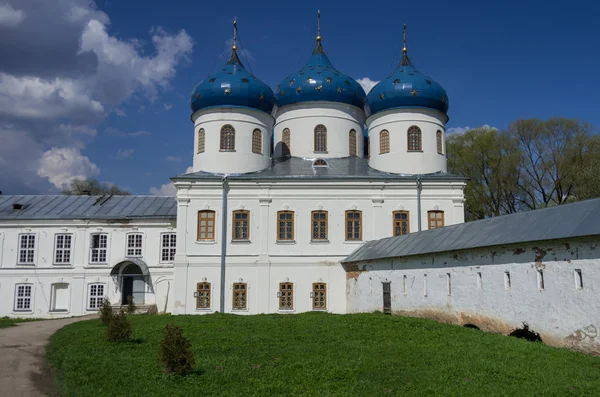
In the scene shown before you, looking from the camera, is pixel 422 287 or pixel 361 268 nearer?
pixel 422 287

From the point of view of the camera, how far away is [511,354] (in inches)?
347

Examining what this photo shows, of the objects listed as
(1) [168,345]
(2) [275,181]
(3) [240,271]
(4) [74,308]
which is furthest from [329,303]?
(1) [168,345]

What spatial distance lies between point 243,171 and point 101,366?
12.6m

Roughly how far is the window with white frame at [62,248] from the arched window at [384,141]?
1333 centimetres

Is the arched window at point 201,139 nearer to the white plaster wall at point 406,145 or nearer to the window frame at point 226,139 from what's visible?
the window frame at point 226,139

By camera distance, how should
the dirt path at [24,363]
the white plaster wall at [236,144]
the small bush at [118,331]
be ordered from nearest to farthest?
1. the dirt path at [24,363]
2. the small bush at [118,331]
3. the white plaster wall at [236,144]

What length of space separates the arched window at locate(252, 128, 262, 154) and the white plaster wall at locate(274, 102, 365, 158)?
1881 mm

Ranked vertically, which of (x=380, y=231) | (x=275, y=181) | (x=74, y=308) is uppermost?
(x=275, y=181)

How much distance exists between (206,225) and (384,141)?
7919 millimetres

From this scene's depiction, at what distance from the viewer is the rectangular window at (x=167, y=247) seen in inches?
872

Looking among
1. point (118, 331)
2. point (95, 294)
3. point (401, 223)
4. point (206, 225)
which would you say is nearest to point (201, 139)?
point (206, 225)

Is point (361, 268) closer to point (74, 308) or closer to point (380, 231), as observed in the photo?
point (380, 231)

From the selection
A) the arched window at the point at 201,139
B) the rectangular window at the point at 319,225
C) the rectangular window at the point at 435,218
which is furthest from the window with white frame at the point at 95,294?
the rectangular window at the point at 435,218

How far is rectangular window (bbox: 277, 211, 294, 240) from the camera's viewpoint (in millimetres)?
20109
